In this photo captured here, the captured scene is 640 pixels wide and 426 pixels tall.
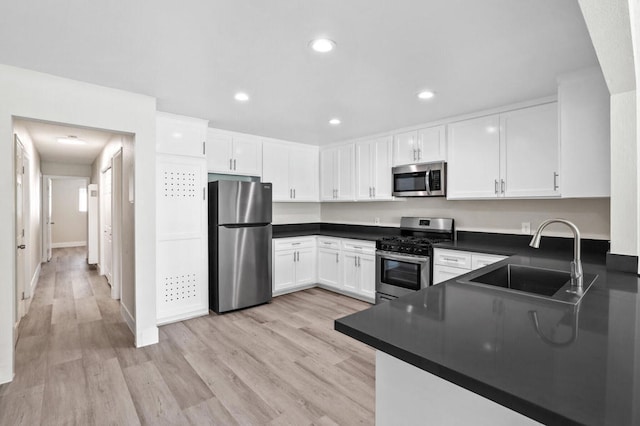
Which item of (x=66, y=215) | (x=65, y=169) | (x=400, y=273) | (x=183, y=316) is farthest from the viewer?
(x=66, y=215)

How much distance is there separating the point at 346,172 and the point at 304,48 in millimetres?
2941

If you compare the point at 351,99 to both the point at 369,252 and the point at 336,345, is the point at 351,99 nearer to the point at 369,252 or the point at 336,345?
the point at 369,252

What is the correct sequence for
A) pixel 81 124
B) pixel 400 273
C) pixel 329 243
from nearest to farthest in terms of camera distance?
pixel 81 124 < pixel 400 273 < pixel 329 243

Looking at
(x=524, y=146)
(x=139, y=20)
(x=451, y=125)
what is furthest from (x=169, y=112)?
(x=524, y=146)

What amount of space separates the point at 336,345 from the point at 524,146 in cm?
268

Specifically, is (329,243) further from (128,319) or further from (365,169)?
(128,319)

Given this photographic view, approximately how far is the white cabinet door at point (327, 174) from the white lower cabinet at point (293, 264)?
791 millimetres

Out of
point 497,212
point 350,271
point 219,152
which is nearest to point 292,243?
point 350,271

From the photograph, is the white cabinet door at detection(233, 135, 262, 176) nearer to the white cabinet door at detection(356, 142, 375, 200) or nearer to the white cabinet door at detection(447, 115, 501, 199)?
the white cabinet door at detection(356, 142, 375, 200)

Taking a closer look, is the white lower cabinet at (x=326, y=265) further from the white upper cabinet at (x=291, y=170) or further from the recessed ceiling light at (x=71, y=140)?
the recessed ceiling light at (x=71, y=140)

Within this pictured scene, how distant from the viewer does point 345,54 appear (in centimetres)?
220

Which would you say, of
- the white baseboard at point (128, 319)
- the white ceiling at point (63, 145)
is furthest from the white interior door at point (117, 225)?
the white baseboard at point (128, 319)

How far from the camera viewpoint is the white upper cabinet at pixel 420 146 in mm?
3848

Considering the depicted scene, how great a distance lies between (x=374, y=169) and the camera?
4582mm
